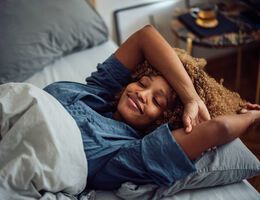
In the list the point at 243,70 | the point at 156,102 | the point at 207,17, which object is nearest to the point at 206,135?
the point at 156,102

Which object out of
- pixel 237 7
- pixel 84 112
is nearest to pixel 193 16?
pixel 237 7

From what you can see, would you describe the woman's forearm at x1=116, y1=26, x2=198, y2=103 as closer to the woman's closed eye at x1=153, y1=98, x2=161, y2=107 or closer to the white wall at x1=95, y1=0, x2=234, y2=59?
the woman's closed eye at x1=153, y1=98, x2=161, y2=107

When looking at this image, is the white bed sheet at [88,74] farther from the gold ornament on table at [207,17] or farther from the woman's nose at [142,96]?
the gold ornament on table at [207,17]

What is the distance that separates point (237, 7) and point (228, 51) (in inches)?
17.8

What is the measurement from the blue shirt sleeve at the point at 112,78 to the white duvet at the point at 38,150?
0.26m

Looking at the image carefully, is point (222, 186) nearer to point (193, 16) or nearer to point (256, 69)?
point (193, 16)

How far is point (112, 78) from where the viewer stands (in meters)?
1.21

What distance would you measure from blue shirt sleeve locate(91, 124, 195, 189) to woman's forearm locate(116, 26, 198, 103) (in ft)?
0.58

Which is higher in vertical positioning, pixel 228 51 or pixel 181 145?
pixel 181 145

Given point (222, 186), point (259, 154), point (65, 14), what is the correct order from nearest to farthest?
point (222, 186) < point (65, 14) < point (259, 154)

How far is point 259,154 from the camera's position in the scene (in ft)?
5.66

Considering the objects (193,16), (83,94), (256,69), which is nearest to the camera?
(83,94)

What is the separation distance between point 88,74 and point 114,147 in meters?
0.58

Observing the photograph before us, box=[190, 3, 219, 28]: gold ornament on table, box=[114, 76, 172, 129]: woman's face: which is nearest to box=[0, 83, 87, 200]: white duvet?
box=[114, 76, 172, 129]: woman's face
